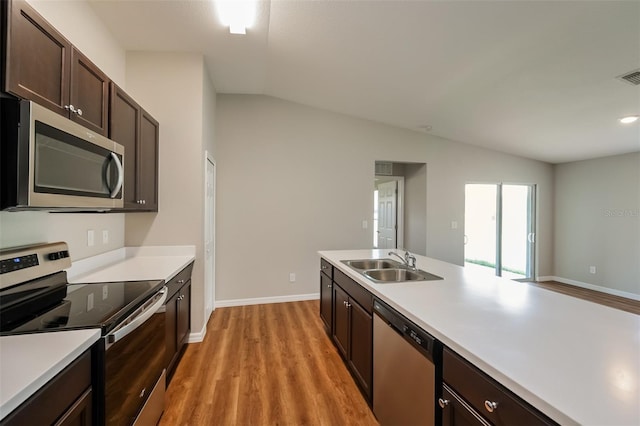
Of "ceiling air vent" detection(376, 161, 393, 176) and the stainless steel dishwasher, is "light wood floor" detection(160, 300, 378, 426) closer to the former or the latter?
the stainless steel dishwasher

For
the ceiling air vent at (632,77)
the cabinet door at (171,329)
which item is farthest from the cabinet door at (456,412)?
the ceiling air vent at (632,77)

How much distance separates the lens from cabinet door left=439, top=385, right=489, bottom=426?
929 mm

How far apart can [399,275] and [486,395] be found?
1428 mm

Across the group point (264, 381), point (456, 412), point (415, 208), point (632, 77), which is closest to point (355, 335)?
point (264, 381)

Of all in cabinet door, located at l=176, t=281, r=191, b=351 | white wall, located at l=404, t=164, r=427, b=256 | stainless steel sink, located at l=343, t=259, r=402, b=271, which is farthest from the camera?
white wall, located at l=404, t=164, r=427, b=256

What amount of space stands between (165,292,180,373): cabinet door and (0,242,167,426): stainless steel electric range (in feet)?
0.64

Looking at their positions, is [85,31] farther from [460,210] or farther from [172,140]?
[460,210]

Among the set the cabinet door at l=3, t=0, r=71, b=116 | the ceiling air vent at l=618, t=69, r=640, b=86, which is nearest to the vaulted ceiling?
the ceiling air vent at l=618, t=69, r=640, b=86

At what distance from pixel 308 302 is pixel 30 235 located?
3.23 metres

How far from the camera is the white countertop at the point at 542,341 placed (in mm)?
687

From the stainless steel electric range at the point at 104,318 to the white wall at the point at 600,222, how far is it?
6780 millimetres

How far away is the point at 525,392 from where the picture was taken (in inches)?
28.9

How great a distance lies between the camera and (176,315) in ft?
7.52

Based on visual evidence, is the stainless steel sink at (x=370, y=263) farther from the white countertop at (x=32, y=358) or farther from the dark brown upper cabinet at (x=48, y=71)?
the dark brown upper cabinet at (x=48, y=71)
